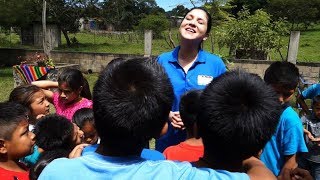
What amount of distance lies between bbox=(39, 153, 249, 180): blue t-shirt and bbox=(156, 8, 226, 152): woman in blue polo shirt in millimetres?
1299

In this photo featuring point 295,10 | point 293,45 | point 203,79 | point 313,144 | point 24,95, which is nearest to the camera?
point 203,79

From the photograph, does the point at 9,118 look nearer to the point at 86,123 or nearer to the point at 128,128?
the point at 86,123

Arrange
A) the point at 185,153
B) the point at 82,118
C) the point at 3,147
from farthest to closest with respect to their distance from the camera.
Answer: the point at 82,118
the point at 3,147
the point at 185,153

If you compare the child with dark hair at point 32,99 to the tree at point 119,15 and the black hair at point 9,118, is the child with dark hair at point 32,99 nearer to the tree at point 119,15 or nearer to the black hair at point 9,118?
the black hair at point 9,118

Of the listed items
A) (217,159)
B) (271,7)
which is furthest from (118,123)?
(271,7)

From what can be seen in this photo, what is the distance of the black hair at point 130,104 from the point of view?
1.17 meters

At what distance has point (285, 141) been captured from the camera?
214 centimetres

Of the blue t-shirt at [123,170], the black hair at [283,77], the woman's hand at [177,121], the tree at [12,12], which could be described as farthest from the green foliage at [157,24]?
the blue t-shirt at [123,170]

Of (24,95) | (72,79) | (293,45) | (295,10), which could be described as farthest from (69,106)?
(295,10)

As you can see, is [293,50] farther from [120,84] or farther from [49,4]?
[49,4]

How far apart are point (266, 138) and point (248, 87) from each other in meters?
0.19

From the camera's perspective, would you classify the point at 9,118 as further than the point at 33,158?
No

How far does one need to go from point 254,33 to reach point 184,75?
340 inches

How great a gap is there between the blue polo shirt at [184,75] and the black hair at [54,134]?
0.63m
